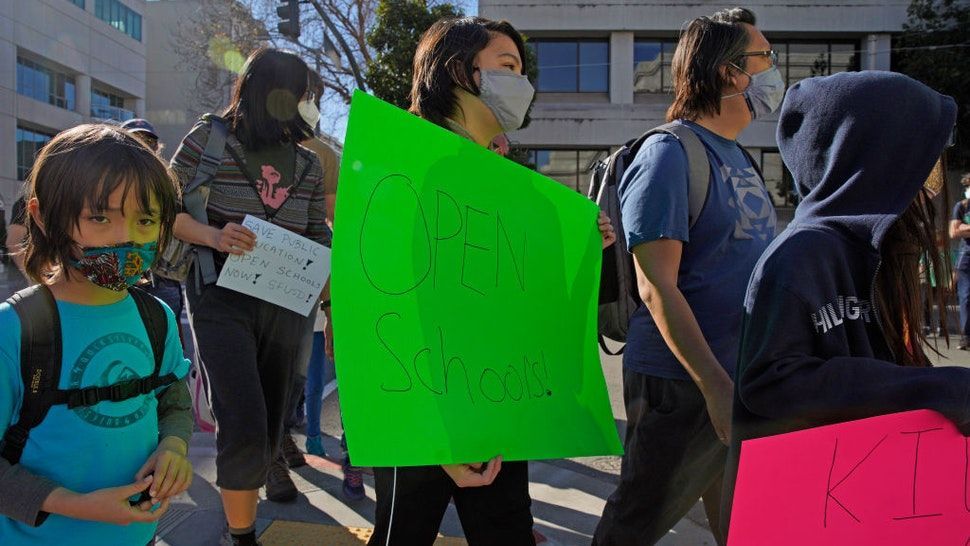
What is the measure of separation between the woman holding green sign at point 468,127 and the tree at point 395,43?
15.0 m

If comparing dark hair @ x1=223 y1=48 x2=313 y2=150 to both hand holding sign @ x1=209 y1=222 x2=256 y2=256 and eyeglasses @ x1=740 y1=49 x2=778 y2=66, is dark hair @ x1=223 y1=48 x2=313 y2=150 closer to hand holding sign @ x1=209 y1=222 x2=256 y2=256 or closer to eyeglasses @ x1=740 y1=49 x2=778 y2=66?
hand holding sign @ x1=209 y1=222 x2=256 y2=256

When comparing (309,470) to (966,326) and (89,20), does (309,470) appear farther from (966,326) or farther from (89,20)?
(89,20)

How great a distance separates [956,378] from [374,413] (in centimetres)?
102

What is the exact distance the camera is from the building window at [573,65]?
24094 millimetres

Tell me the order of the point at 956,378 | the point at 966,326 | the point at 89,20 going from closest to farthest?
1. the point at 956,378
2. the point at 966,326
3. the point at 89,20

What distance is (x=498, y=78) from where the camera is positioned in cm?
199

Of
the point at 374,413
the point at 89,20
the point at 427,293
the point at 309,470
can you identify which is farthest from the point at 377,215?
the point at 89,20

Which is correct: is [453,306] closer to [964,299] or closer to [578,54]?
[964,299]

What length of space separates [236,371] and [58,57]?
4379 cm

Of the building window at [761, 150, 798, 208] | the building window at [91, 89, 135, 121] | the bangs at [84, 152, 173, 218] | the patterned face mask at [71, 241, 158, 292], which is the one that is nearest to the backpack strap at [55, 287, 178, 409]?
the patterned face mask at [71, 241, 158, 292]

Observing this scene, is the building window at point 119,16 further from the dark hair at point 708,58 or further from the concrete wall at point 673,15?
the dark hair at point 708,58

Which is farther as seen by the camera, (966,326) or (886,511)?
(966,326)

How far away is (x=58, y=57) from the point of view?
38750mm

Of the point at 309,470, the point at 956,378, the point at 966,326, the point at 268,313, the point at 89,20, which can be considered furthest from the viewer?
the point at 89,20
